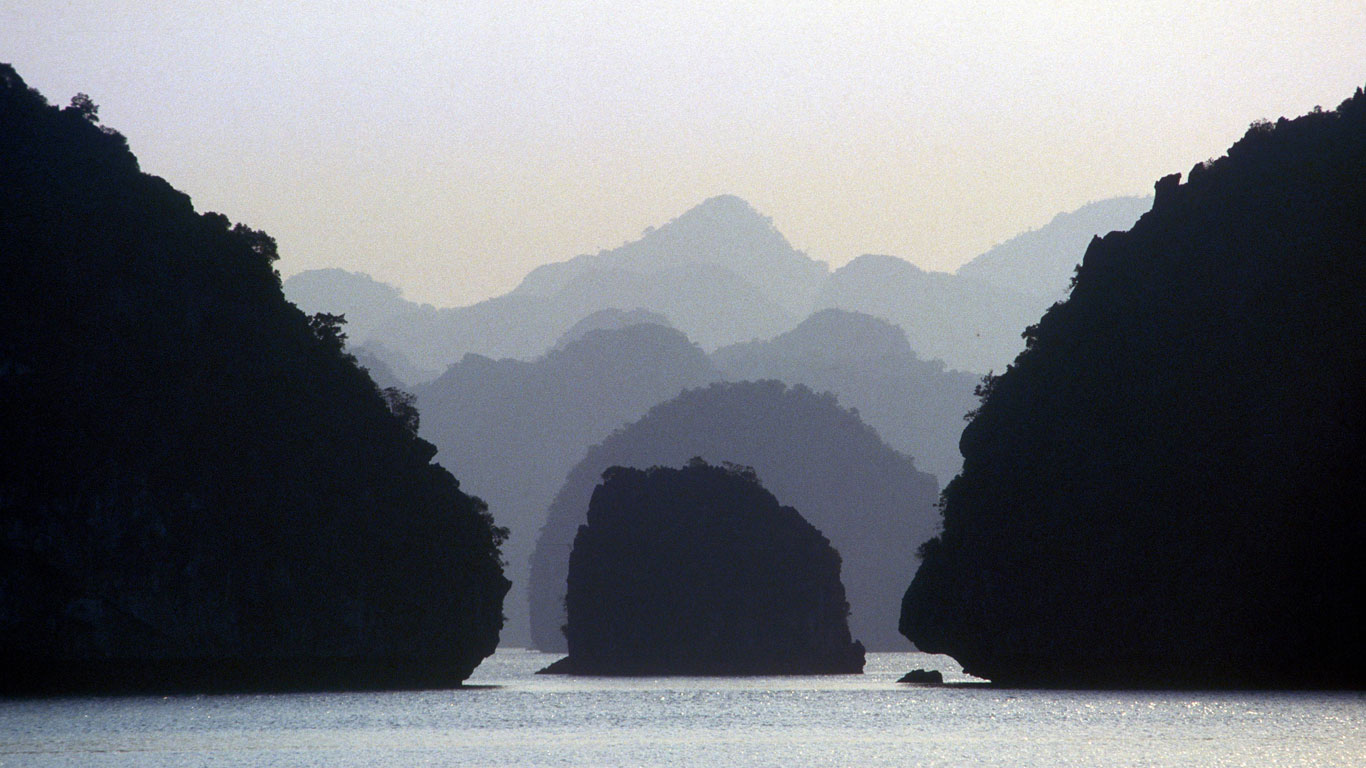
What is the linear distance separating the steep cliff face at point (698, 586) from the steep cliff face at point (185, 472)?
35.9m

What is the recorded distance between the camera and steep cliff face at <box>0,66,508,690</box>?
81.9 m

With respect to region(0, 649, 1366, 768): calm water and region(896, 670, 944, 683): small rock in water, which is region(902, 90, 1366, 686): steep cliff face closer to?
region(0, 649, 1366, 768): calm water

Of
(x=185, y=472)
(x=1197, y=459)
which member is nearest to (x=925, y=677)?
(x=1197, y=459)

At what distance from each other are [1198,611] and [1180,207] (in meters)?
22.2

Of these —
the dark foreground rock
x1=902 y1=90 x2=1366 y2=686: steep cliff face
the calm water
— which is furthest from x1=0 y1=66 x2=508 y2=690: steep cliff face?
the dark foreground rock

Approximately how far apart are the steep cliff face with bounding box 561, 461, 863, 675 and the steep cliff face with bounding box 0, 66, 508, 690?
3592 centimetres

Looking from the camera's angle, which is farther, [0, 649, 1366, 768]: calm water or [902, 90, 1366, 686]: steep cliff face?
[902, 90, 1366, 686]: steep cliff face

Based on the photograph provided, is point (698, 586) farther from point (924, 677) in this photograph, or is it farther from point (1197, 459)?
point (1197, 459)

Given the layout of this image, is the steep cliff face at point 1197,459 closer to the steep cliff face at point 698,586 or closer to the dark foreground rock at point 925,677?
the dark foreground rock at point 925,677

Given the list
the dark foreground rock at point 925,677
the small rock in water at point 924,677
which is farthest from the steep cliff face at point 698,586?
the small rock in water at point 924,677

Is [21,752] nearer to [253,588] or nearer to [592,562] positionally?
[253,588]

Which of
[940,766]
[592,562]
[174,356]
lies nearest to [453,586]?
[174,356]

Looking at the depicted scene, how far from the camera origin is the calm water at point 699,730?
57.5m

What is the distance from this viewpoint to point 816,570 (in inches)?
5591
